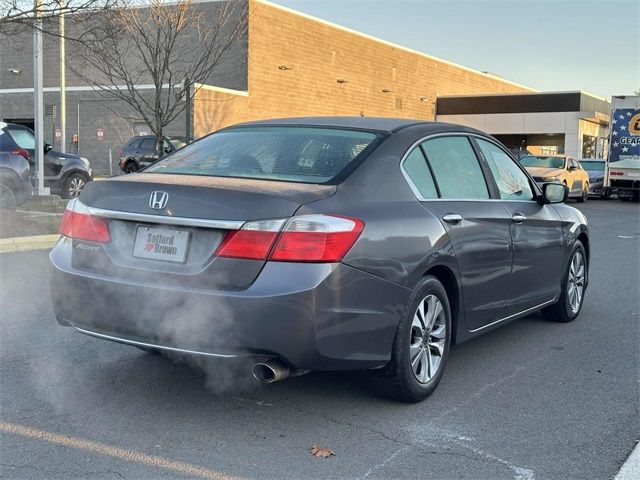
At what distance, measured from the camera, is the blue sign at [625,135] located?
27438 millimetres

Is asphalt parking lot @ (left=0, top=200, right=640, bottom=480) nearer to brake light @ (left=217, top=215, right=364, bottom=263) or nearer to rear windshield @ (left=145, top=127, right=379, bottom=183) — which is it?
brake light @ (left=217, top=215, right=364, bottom=263)

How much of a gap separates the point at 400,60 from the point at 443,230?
4692 centimetres

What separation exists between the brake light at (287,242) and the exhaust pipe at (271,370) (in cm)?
53

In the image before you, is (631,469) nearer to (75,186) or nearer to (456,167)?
(456,167)

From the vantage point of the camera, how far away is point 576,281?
689 centimetres

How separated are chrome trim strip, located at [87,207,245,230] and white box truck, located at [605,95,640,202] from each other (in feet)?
87.9

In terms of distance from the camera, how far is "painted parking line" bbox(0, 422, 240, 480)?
11.1ft

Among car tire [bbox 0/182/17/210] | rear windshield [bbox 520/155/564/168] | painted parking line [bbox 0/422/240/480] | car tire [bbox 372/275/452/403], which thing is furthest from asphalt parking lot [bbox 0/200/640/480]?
rear windshield [bbox 520/155/564/168]

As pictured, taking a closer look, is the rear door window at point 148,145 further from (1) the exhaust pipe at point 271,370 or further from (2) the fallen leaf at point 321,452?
(2) the fallen leaf at point 321,452

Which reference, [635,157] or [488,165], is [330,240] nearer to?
[488,165]

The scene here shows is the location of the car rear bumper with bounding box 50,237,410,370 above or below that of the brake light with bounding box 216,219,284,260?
below

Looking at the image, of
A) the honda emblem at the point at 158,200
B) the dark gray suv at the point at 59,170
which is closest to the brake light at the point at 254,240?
the honda emblem at the point at 158,200

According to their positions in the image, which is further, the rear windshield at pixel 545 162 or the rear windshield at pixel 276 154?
the rear windshield at pixel 545 162

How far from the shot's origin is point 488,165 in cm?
547
